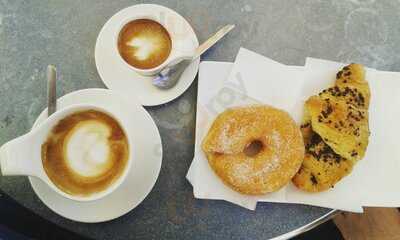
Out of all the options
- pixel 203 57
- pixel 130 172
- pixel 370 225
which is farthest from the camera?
pixel 370 225

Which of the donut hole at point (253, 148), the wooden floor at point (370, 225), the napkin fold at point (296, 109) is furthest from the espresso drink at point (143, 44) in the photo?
the wooden floor at point (370, 225)

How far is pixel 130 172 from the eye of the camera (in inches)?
40.1

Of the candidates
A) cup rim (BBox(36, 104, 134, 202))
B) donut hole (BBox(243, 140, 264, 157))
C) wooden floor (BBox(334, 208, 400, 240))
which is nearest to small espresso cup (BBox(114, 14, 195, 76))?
cup rim (BBox(36, 104, 134, 202))

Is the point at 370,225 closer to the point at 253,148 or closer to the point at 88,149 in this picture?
the point at 253,148

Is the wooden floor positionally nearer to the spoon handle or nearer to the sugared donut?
the sugared donut

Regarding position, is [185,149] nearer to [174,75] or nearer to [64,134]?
[174,75]

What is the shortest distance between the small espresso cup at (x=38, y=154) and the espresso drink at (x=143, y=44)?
0.17 meters

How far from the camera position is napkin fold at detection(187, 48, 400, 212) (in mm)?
1068

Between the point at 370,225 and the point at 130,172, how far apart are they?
771mm

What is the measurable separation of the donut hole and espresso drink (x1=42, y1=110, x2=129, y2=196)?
0.98 ft

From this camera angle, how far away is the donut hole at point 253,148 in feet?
3.58

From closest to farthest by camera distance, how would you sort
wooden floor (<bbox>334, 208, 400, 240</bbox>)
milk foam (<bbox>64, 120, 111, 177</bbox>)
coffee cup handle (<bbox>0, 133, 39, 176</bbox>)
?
1. coffee cup handle (<bbox>0, 133, 39, 176</bbox>)
2. milk foam (<bbox>64, 120, 111, 177</bbox>)
3. wooden floor (<bbox>334, 208, 400, 240</bbox>)

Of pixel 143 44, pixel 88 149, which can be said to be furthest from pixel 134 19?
pixel 88 149

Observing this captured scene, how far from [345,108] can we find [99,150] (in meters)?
0.55
